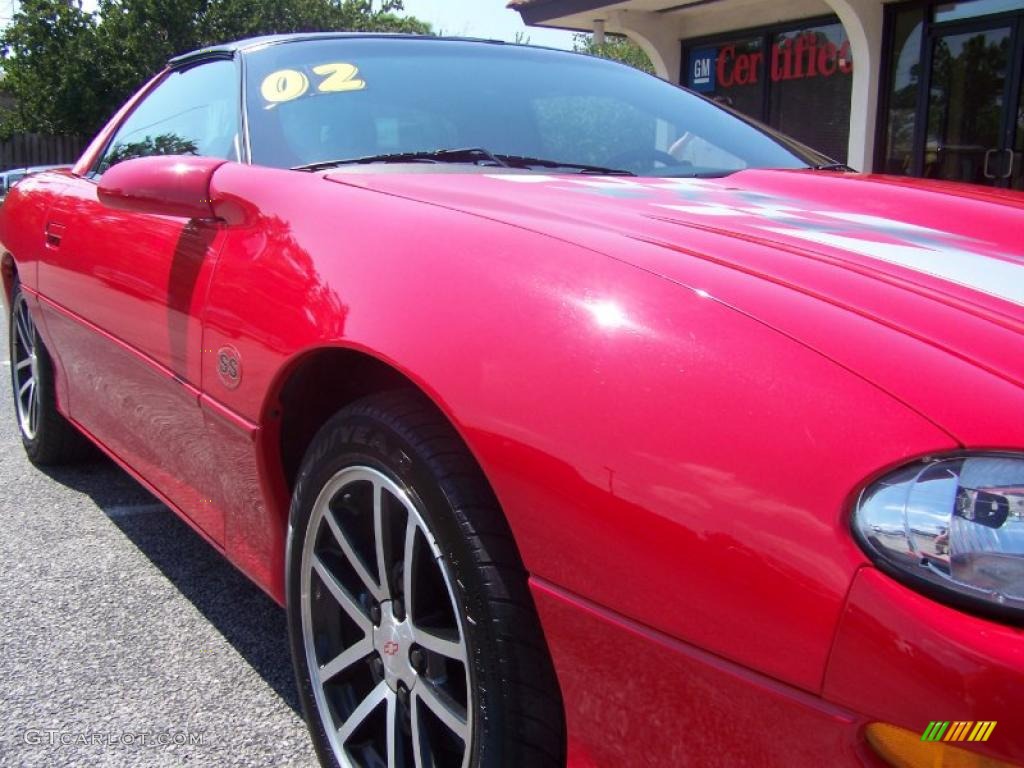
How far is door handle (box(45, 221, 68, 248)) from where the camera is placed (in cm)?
297

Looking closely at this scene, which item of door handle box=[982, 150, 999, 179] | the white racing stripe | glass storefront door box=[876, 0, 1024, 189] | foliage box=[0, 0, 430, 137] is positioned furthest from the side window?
foliage box=[0, 0, 430, 137]

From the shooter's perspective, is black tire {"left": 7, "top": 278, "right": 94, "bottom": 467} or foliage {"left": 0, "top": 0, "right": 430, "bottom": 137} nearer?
black tire {"left": 7, "top": 278, "right": 94, "bottom": 467}

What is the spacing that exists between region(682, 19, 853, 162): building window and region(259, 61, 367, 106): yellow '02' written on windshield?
24.9 ft

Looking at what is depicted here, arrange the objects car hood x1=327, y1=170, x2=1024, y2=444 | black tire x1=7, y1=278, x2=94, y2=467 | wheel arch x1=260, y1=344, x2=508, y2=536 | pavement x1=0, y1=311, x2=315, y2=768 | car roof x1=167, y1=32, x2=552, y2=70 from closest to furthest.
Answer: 1. car hood x1=327, y1=170, x2=1024, y2=444
2. wheel arch x1=260, y1=344, x2=508, y2=536
3. pavement x1=0, y1=311, x2=315, y2=768
4. car roof x1=167, y1=32, x2=552, y2=70
5. black tire x1=7, y1=278, x2=94, y2=467

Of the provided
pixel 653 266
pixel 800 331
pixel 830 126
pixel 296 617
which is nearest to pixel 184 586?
pixel 296 617

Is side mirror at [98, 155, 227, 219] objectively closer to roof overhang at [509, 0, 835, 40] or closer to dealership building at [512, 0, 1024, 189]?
dealership building at [512, 0, 1024, 189]

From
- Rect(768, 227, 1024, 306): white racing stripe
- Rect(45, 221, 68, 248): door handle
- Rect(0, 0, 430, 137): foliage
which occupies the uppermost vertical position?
Rect(0, 0, 430, 137): foliage

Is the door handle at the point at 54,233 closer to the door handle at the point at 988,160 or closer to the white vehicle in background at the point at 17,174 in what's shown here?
the white vehicle in background at the point at 17,174

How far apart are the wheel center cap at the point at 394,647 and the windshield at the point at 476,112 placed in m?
1.07

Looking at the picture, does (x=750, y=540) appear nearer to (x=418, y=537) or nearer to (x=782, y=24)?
(x=418, y=537)

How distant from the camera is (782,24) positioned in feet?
31.9

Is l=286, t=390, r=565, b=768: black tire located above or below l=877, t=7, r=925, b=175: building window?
below

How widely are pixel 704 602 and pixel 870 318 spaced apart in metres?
0.40

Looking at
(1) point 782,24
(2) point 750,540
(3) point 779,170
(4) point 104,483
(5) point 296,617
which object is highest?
(1) point 782,24
